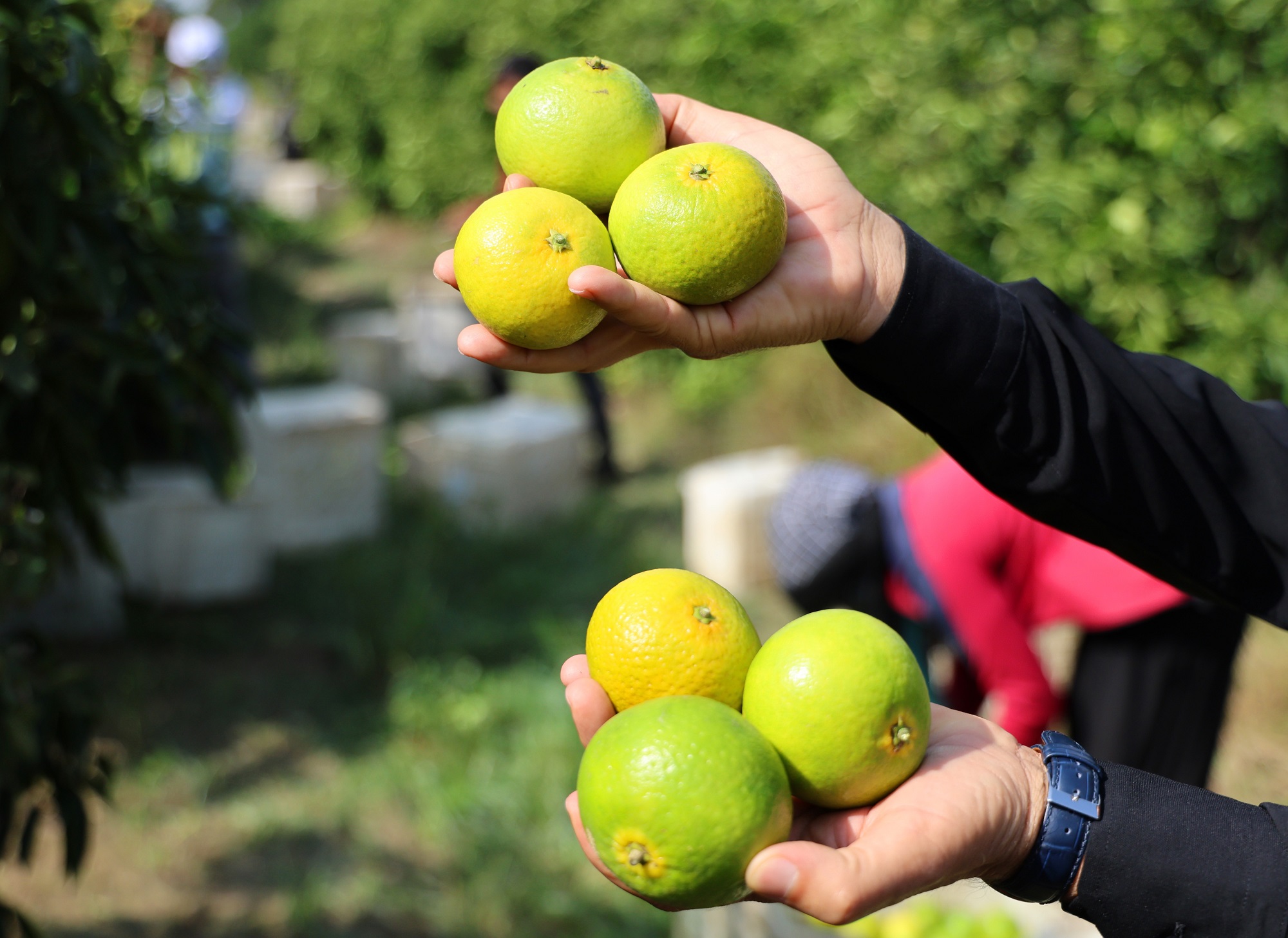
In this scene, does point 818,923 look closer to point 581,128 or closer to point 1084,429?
point 1084,429

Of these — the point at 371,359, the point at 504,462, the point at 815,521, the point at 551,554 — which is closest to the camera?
the point at 815,521

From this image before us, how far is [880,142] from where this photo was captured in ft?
18.6

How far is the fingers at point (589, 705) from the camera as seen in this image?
140 centimetres

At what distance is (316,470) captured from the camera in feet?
18.9

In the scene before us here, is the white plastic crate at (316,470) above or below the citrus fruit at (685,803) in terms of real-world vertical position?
below

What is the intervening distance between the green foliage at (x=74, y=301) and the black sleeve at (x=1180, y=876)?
1891mm

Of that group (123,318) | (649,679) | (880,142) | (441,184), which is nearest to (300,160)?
(441,184)

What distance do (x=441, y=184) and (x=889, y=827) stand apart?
1200 cm

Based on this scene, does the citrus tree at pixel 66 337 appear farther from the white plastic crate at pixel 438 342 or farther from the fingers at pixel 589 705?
the white plastic crate at pixel 438 342

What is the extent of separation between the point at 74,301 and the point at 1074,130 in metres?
3.99

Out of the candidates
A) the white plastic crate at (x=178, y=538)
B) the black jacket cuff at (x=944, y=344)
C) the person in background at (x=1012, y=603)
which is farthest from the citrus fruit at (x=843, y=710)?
the white plastic crate at (x=178, y=538)

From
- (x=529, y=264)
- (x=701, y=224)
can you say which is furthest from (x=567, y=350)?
(x=701, y=224)

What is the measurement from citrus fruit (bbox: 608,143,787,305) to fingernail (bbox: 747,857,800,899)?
76 cm

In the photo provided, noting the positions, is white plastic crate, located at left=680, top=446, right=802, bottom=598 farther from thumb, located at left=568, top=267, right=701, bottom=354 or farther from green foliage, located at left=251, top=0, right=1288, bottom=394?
thumb, located at left=568, top=267, right=701, bottom=354
